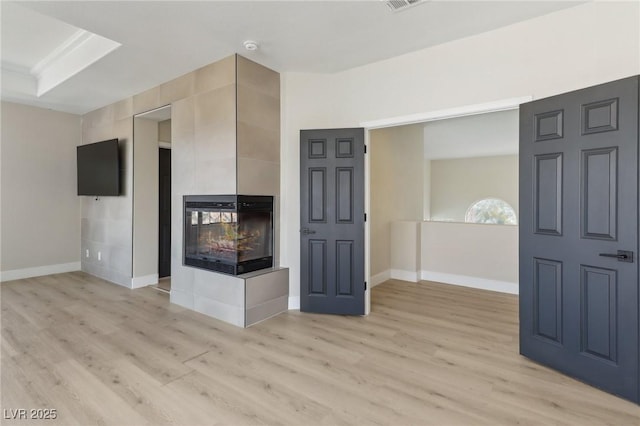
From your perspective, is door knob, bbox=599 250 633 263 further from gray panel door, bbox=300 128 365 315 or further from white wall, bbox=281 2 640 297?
gray panel door, bbox=300 128 365 315

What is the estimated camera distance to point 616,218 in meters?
2.13

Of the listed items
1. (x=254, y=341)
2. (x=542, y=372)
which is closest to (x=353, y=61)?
(x=254, y=341)

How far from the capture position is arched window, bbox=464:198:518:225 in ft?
35.8

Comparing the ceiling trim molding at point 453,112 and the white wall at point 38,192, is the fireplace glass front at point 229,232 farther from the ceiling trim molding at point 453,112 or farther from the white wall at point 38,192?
the white wall at point 38,192

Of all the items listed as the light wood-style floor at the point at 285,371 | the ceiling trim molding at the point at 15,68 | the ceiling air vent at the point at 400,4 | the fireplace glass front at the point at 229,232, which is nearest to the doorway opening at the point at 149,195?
the light wood-style floor at the point at 285,371

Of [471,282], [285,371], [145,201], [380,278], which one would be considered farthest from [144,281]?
[471,282]

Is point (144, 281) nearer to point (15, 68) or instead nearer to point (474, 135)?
point (15, 68)

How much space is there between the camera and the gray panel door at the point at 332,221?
3.62 m

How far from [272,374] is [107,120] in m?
5.03

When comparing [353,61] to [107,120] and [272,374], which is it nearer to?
[272,374]

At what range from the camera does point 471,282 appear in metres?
4.91

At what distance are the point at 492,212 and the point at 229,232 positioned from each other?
417 inches

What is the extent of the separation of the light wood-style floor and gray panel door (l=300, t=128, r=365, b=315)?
10.8 inches

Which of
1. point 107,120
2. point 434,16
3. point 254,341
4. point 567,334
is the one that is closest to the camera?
point 567,334
